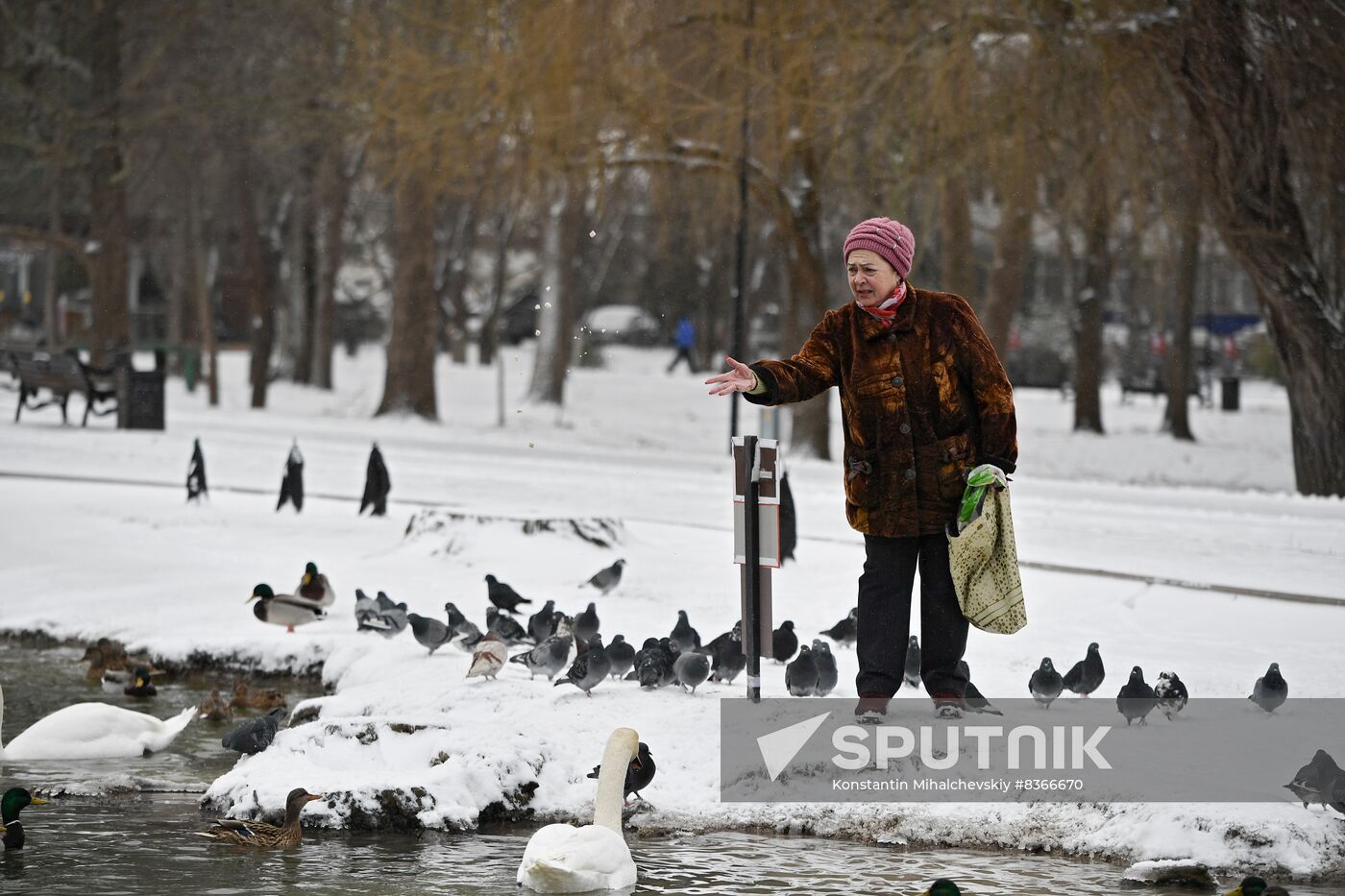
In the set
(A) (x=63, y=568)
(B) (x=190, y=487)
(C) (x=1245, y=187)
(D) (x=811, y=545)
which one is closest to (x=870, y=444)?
(D) (x=811, y=545)

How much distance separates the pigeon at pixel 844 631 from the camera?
8.98 metres

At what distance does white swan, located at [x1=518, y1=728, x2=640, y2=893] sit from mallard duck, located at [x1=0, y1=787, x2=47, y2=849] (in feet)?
6.67

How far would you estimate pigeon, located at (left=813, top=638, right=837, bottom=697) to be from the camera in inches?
297

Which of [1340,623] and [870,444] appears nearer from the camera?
[870,444]

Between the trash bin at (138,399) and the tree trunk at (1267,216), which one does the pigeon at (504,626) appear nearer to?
the tree trunk at (1267,216)

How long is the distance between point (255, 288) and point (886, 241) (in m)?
34.1

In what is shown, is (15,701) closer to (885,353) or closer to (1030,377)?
(885,353)

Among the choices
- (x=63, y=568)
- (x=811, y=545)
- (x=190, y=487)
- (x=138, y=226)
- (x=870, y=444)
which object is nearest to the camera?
(x=870, y=444)

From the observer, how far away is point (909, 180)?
2022 centimetres

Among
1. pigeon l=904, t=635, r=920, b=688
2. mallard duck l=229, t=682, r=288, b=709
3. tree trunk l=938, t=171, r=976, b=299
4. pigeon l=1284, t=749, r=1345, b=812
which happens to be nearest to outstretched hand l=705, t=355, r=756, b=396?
pigeon l=904, t=635, r=920, b=688

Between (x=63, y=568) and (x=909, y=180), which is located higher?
(x=909, y=180)

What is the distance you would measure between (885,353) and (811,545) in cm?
694

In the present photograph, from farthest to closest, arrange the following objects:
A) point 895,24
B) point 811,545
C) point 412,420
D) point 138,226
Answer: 1. point 138,226
2. point 412,420
3. point 895,24
4. point 811,545

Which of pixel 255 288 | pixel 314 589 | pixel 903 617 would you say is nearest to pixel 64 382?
pixel 255 288
